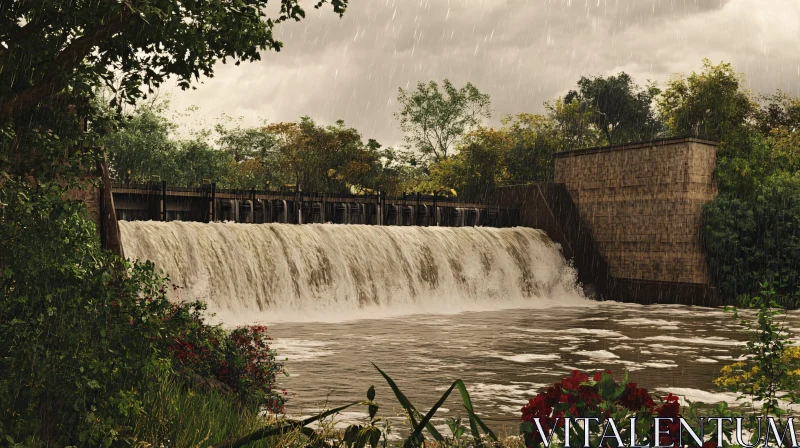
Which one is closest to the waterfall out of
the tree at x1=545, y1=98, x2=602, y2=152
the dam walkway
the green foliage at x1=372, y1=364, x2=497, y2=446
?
the dam walkway

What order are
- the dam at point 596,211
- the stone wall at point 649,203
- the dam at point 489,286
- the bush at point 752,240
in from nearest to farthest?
the dam at point 489,286
the dam at point 596,211
the bush at point 752,240
the stone wall at point 649,203

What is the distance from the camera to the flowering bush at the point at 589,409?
303 cm

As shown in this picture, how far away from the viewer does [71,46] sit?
7836mm

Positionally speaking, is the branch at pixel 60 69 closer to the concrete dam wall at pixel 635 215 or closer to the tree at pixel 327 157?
the concrete dam wall at pixel 635 215

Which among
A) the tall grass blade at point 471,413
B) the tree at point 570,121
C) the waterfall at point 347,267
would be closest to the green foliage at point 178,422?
the tall grass blade at point 471,413

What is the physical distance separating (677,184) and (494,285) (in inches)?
269

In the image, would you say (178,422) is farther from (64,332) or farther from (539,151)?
(539,151)

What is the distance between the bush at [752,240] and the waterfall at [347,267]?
5.09 m

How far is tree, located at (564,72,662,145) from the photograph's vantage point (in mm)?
62906

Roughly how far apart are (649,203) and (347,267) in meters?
11.0

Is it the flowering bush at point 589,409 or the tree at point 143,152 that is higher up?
the tree at point 143,152

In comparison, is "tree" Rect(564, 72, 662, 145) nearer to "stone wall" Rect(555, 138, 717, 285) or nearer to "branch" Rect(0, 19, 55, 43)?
"stone wall" Rect(555, 138, 717, 285)

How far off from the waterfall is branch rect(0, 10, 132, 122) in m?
12.3

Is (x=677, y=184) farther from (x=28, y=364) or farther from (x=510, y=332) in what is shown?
(x=28, y=364)
